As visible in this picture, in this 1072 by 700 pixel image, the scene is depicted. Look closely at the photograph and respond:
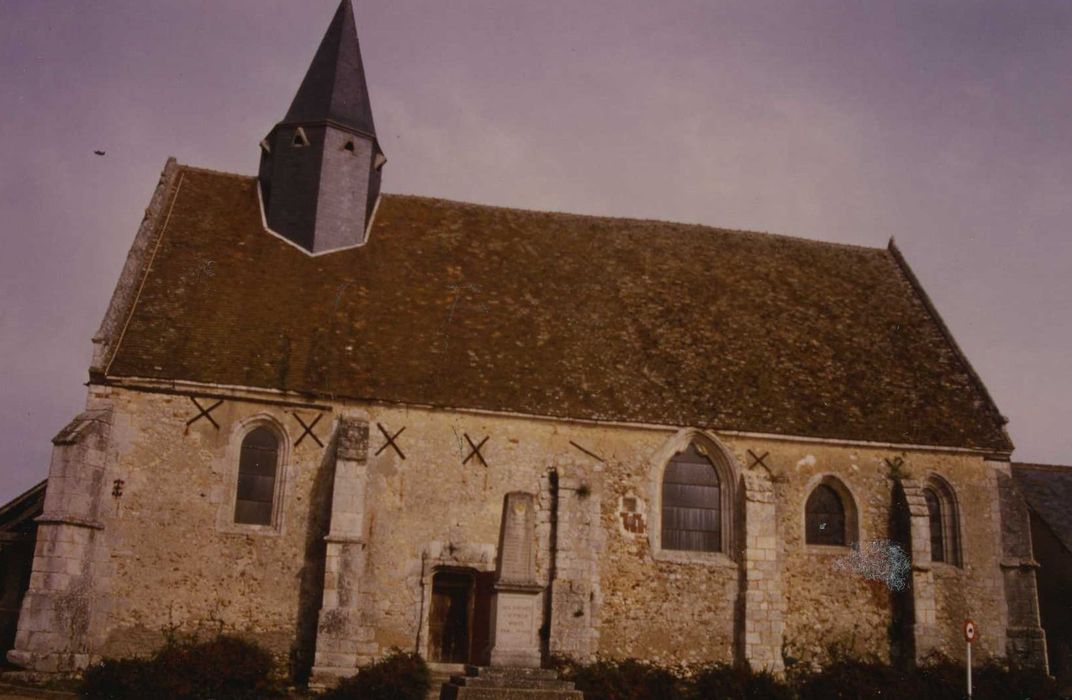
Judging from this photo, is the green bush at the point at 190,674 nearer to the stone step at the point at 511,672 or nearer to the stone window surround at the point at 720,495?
the stone step at the point at 511,672

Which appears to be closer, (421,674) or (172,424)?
(421,674)

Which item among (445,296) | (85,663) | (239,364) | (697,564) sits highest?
(445,296)

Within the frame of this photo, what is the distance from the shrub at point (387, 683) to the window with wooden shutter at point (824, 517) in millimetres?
7843

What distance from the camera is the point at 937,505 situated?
1967 cm

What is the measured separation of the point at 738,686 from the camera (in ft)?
55.7

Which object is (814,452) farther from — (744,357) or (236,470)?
(236,470)

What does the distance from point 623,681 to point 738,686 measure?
210cm

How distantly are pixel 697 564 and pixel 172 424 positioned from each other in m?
9.71

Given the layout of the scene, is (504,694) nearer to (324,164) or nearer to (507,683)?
(507,683)

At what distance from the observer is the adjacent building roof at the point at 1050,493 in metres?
23.7

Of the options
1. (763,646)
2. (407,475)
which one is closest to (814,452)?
(763,646)

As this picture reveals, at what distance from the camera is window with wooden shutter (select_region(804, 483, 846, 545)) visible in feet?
62.3

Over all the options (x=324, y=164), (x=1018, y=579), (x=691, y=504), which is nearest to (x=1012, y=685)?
(x=1018, y=579)

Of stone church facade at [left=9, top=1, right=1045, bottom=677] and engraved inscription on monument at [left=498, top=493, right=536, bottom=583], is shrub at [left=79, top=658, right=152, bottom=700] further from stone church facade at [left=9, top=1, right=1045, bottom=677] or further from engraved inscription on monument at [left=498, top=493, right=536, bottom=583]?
engraved inscription on monument at [left=498, top=493, right=536, bottom=583]
